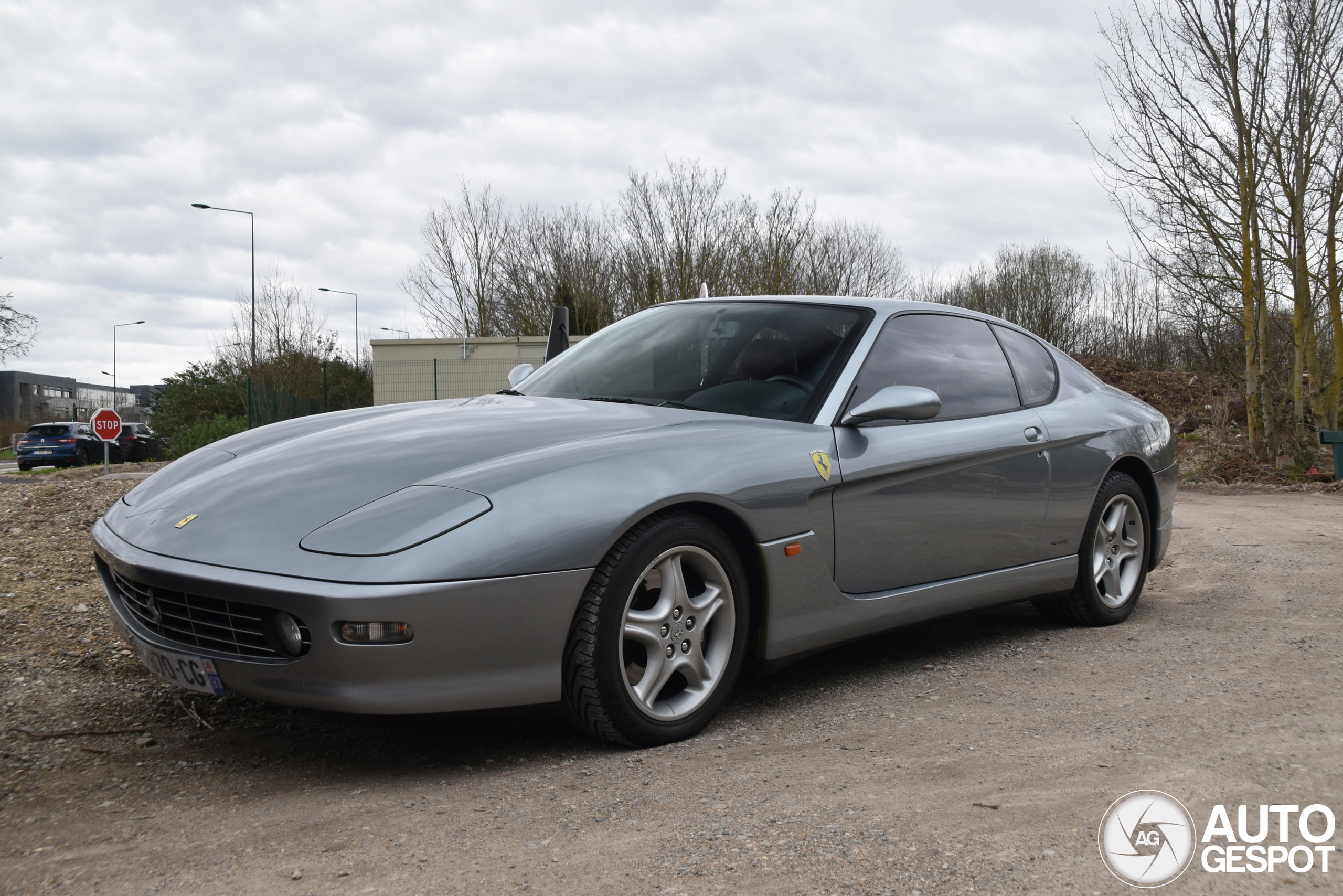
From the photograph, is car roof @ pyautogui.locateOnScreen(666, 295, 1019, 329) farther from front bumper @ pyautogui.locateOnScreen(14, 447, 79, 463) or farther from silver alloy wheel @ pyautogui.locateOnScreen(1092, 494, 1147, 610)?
front bumper @ pyautogui.locateOnScreen(14, 447, 79, 463)

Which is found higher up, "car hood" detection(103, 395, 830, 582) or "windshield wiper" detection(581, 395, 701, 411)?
"windshield wiper" detection(581, 395, 701, 411)

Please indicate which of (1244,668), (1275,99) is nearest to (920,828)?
(1244,668)

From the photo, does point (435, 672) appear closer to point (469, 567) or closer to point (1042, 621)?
point (469, 567)

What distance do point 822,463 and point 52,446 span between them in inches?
1349

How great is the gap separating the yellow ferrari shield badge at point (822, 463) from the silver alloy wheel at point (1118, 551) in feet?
6.11

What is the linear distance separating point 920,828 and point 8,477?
1724 centimetres

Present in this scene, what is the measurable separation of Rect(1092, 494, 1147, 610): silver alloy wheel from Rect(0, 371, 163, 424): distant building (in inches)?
2041

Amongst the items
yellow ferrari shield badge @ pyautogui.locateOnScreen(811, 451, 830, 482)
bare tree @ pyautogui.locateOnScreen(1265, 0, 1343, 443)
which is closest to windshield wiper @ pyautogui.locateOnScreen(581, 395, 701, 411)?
yellow ferrari shield badge @ pyautogui.locateOnScreen(811, 451, 830, 482)

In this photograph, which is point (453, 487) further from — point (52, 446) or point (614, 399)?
point (52, 446)

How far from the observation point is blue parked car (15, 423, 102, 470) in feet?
104

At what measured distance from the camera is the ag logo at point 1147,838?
2145mm

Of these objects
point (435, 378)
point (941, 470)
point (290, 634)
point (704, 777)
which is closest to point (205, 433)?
point (435, 378)

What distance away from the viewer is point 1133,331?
4500cm

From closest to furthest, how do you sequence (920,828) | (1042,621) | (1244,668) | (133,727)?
(920,828) < (133,727) < (1244,668) < (1042,621)
